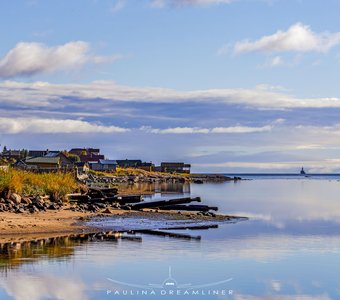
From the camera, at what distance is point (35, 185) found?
145 ft

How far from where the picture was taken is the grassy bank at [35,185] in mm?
38994

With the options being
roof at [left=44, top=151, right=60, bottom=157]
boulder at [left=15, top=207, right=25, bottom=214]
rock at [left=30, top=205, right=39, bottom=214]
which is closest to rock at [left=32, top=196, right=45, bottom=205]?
rock at [left=30, top=205, right=39, bottom=214]

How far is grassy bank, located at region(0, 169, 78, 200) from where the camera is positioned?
3899 cm

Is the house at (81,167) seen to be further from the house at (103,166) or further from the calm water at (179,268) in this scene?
the calm water at (179,268)

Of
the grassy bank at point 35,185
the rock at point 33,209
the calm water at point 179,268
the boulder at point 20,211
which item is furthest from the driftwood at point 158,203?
the calm water at point 179,268

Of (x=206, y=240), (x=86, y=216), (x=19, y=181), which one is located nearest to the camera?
(x=206, y=240)

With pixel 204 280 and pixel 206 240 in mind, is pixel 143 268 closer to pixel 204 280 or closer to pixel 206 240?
pixel 204 280

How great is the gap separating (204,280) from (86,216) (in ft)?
58.9

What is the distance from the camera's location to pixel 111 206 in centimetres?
4450

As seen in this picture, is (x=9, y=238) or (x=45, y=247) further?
(x=9, y=238)

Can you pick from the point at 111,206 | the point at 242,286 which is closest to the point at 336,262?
the point at 242,286

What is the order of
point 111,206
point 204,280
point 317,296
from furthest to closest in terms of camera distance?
1. point 111,206
2. point 204,280
3. point 317,296

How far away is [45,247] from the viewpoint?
85.3ft

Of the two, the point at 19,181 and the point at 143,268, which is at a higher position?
the point at 19,181
